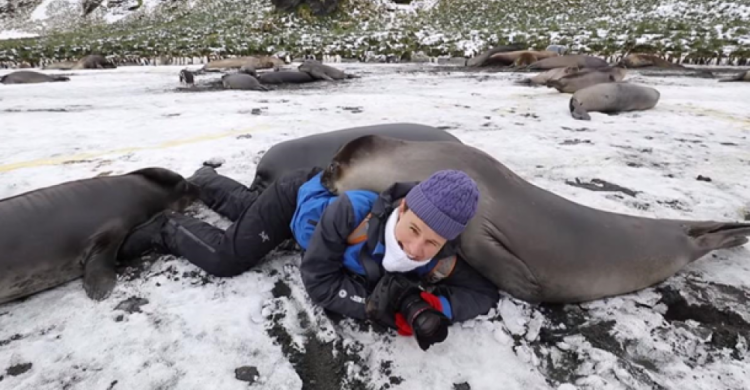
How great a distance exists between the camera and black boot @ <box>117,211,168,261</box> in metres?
2.66

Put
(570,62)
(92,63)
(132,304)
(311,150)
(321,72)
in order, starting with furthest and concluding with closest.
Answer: (92,63)
(570,62)
(321,72)
(311,150)
(132,304)

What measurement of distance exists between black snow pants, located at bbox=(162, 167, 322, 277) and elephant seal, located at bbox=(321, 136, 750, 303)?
0.85ft

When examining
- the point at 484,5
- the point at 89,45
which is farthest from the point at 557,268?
the point at 484,5

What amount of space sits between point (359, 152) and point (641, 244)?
5.26 ft

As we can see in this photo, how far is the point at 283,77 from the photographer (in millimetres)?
9734

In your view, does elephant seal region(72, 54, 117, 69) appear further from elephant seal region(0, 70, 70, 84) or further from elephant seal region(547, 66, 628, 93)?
elephant seal region(547, 66, 628, 93)

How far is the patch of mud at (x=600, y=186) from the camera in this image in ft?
11.5

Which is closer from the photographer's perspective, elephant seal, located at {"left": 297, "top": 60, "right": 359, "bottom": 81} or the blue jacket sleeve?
the blue jacket sleeve

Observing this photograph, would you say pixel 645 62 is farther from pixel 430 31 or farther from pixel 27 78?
pixel 27 78

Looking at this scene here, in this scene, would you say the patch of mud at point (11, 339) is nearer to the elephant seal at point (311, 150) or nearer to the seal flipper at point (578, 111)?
the elephant seal at point (311, 150)

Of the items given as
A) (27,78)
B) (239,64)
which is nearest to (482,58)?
(239,64)

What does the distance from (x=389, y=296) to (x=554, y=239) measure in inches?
35.9

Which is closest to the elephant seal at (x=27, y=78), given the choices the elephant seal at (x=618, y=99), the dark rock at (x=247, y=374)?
the elephant seal at (x=618, y=99)

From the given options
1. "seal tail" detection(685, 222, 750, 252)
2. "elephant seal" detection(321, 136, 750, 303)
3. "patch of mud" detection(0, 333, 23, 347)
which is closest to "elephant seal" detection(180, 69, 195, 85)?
"elephant seal" detection(321, 136, 750, 303)
